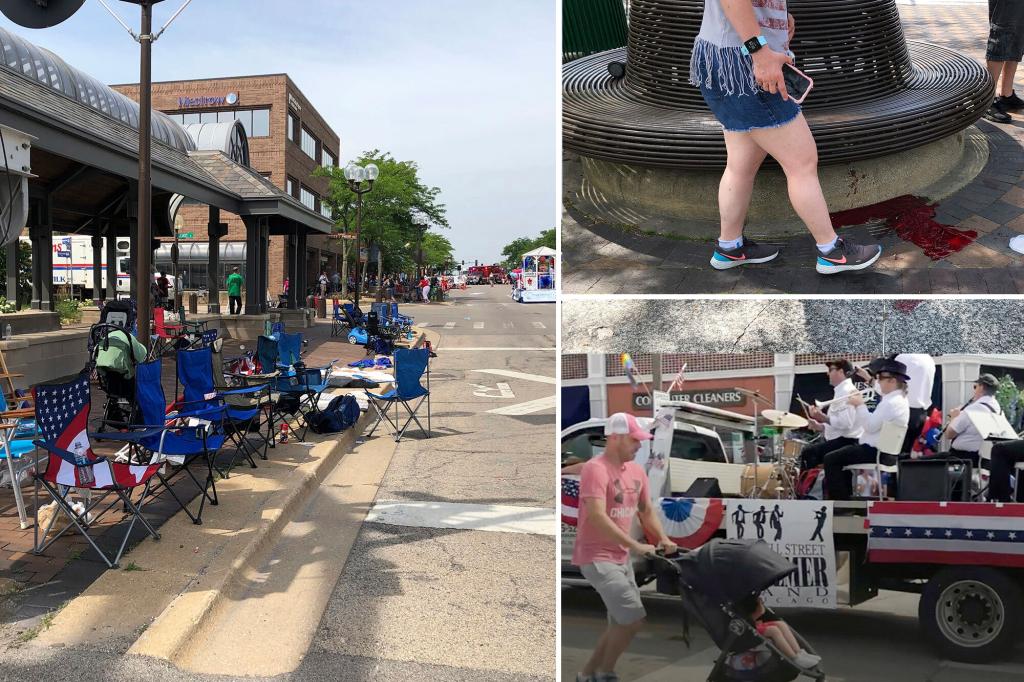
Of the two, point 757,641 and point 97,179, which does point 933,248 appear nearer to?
point 757,641

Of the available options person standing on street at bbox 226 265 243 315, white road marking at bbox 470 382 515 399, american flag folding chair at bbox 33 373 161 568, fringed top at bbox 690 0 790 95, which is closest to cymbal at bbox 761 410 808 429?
fringed top at bbox 690 0 790 95

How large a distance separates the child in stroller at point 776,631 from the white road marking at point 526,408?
31.1ft

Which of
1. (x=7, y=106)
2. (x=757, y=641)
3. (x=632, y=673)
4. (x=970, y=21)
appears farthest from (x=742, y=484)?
(x=7, y=106)

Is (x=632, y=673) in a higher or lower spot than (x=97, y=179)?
lower

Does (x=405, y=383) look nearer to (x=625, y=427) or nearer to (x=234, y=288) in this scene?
(x=625, y=427)

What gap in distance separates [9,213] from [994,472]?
9600mm

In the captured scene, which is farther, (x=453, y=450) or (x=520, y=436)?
(x=520, y=436)

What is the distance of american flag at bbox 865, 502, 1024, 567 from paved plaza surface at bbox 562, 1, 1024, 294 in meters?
0.68

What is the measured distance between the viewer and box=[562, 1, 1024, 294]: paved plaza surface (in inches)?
65.6

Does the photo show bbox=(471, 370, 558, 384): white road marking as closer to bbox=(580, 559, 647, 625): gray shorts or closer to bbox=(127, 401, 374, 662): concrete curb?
bbox=(127, 401, 374, 662): concrete curb

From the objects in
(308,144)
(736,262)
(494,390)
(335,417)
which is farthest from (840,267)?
(308,144)

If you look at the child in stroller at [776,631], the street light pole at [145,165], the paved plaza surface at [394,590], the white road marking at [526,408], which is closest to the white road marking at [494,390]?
the white road marking at [526,408]

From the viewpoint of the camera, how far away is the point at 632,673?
2.19 m

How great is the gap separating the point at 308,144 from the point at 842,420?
68.7 metres
